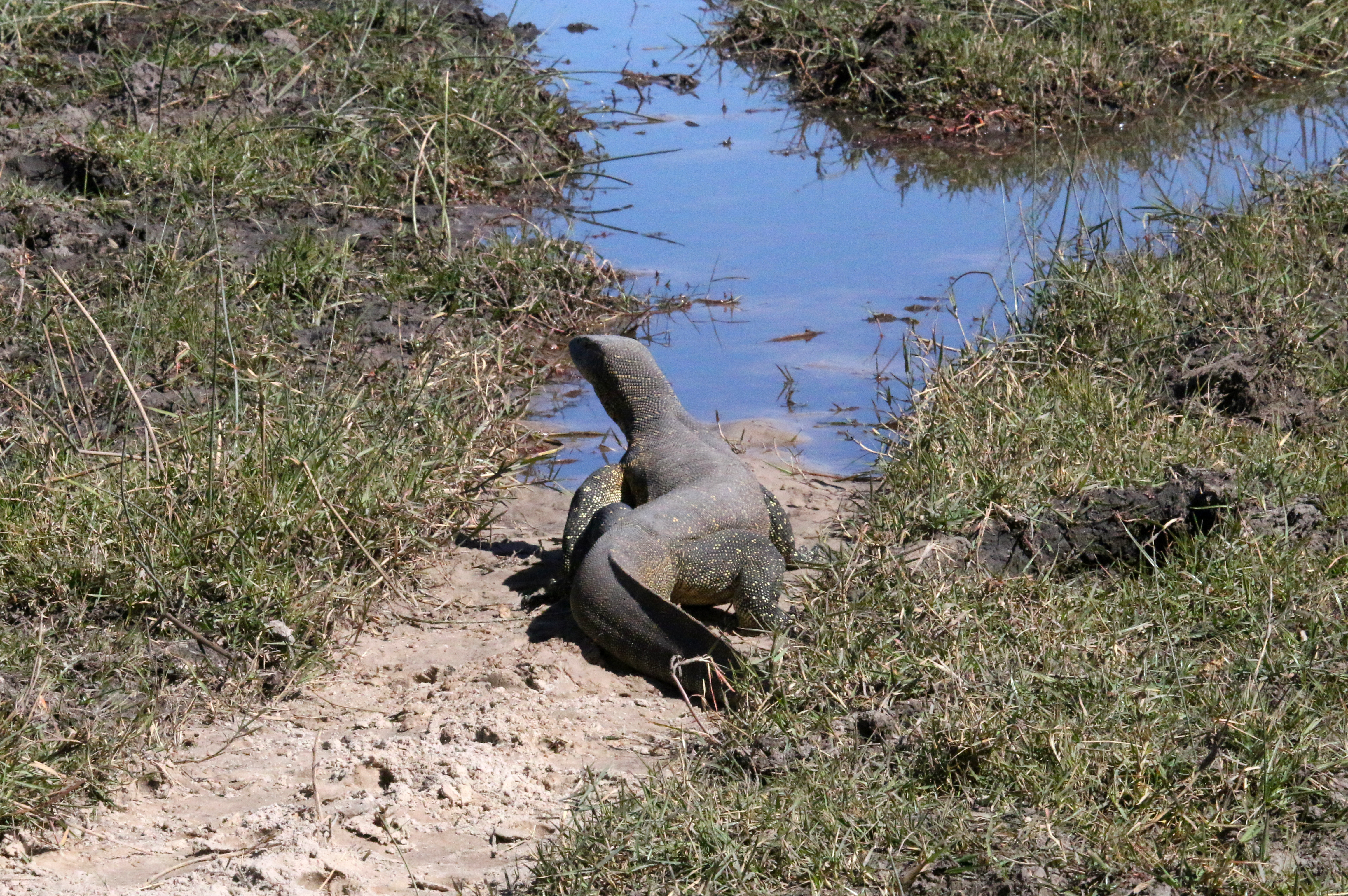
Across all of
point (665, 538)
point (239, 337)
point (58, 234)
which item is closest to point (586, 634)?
point (665, 538)

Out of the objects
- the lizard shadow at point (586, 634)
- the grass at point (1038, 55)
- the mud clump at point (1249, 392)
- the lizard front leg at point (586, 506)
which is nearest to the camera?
the lizard shadow at point (586, 634)

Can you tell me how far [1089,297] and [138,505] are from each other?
4.55 metres

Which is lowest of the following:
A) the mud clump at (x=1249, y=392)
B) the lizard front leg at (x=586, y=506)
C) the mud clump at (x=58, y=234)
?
the lizard front leg at (x=586, y=506)

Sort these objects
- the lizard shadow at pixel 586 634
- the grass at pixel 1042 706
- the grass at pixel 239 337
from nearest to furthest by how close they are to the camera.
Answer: the grass at pixel 1042 706 → the grass at pixel 239 337 → the lizard shadow at pixel 586 634

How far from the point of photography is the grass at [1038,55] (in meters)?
11.0

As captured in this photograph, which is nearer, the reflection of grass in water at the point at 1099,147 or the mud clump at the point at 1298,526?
the mud clump at the point at 1298,526

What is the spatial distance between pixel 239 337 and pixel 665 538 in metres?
2.76

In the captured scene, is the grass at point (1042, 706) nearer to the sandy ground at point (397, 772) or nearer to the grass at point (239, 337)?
the sandy ground at point (397, 772)

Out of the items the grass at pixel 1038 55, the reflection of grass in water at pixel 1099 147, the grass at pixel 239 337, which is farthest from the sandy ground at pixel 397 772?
the grass at pixel 1038 55

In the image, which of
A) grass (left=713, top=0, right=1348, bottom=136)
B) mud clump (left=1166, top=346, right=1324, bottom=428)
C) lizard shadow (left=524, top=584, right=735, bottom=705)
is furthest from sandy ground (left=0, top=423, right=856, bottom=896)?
grass (left=713, top=0, right=1348, bottom=136)

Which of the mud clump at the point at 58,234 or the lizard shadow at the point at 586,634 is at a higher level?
the mud clump at the point at 58,234

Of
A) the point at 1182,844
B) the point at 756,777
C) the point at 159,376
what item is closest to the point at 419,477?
the point at 159,376

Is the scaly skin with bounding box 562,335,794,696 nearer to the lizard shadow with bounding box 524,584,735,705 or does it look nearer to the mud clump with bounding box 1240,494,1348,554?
the lizard shadow with bounding box 524,584,735,705

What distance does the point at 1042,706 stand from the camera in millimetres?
4008
